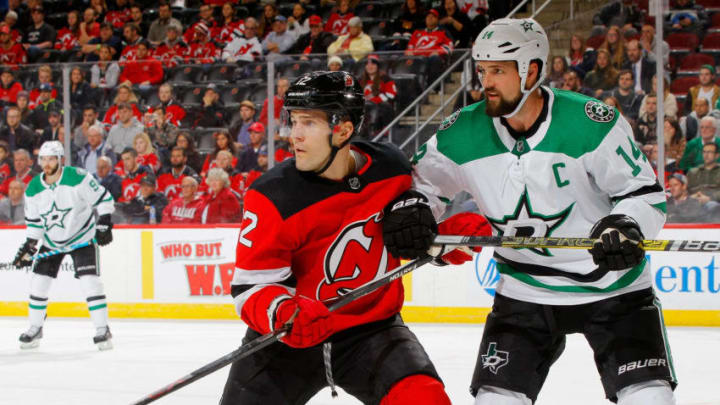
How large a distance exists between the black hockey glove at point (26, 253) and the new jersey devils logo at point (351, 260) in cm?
453

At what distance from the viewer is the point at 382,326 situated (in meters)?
2.74

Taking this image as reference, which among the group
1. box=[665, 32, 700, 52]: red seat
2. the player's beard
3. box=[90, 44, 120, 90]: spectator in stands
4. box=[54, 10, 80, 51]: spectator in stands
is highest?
box=[54, 10, 80, 51]: spectator in stands

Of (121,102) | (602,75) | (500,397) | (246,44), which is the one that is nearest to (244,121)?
(121,102)

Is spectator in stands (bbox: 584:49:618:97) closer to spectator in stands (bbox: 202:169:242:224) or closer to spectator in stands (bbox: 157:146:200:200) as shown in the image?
spectator in stands (bbox: 202:169:242:224)

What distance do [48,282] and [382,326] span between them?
4680 millimetres

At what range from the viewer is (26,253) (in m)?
6.77

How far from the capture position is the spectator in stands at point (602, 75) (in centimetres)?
670

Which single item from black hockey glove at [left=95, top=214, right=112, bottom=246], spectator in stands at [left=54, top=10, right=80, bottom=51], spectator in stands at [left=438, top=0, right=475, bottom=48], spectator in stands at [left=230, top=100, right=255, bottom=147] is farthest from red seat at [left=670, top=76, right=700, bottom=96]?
spectator in stands at [left=54, top=10, right=80, bottom=51]

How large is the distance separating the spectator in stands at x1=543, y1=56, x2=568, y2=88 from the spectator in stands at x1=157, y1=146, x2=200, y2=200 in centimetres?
276

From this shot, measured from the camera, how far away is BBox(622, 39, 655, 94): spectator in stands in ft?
21.7

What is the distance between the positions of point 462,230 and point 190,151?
503 centimetres

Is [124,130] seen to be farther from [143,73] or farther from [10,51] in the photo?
[10,51]

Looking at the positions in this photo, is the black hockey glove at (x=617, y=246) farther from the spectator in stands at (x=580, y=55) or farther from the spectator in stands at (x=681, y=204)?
the spectator in stands at (x=580, y=55)

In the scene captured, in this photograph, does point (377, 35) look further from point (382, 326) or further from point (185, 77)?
point (382, 326)
